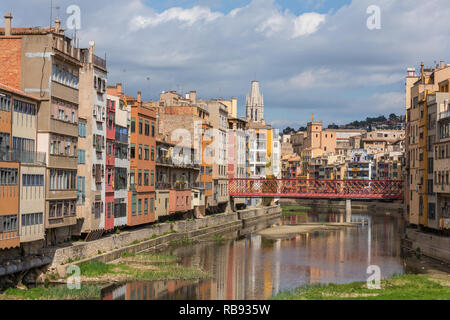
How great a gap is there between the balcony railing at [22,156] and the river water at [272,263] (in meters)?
8.75

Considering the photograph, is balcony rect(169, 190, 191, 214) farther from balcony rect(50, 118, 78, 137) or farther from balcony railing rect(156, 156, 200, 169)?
balcony rect(50, 118, 78, 137)

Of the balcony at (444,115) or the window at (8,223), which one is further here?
the balcony at (444,115)

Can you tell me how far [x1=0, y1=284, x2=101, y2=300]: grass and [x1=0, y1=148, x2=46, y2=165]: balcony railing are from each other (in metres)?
7.04

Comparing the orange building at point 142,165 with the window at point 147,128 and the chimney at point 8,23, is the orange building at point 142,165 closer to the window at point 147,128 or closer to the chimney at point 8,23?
the window at point 147,128

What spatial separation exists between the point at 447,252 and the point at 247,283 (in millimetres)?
17028

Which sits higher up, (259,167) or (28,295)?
(259,167)

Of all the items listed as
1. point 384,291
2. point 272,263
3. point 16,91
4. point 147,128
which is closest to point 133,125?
point 147,128

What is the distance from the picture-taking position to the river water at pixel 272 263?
143 feet

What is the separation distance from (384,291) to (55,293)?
60.8 ft

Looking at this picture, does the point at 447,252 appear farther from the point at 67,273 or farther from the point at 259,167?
the point at 259,167

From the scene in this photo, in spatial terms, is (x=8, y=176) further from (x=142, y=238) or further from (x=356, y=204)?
(x=356, y=204)

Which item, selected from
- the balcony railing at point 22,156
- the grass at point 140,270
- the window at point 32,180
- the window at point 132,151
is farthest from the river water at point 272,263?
the window at point 132,151

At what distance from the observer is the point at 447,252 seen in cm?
5459

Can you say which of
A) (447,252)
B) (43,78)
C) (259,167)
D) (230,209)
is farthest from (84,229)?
(259,167)
